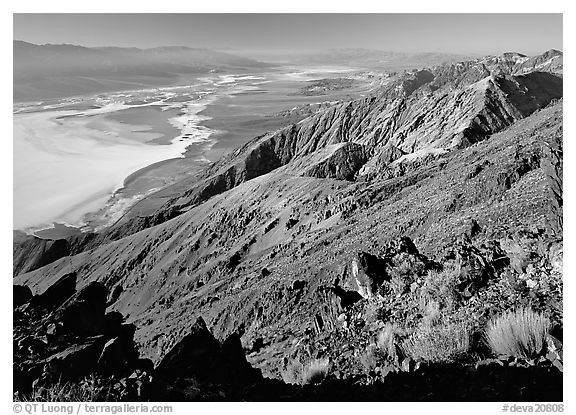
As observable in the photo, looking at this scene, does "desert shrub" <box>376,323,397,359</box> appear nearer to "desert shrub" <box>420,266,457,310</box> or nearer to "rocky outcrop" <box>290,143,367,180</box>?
"desert shrub" <box>420,266,457,310</box>

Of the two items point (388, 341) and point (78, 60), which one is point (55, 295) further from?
point (388, 341)

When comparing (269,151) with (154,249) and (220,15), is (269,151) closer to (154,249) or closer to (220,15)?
(154,249)

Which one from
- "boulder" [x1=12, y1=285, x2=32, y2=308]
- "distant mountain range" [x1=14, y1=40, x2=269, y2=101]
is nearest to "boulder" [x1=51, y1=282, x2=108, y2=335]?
"boulder" [x1=12, y1=285, x2=32, y2=308]

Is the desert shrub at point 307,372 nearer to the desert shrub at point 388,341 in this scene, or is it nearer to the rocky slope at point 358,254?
the rocky slope at point 358,254

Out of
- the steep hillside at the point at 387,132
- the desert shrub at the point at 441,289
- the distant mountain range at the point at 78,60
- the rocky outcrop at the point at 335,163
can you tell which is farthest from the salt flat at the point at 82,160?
the rocky outcrop at the point at 335,163

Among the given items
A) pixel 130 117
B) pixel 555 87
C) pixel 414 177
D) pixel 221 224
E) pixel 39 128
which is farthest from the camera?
pixel 130 117

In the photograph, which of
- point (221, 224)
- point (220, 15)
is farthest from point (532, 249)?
point (221, 224)
